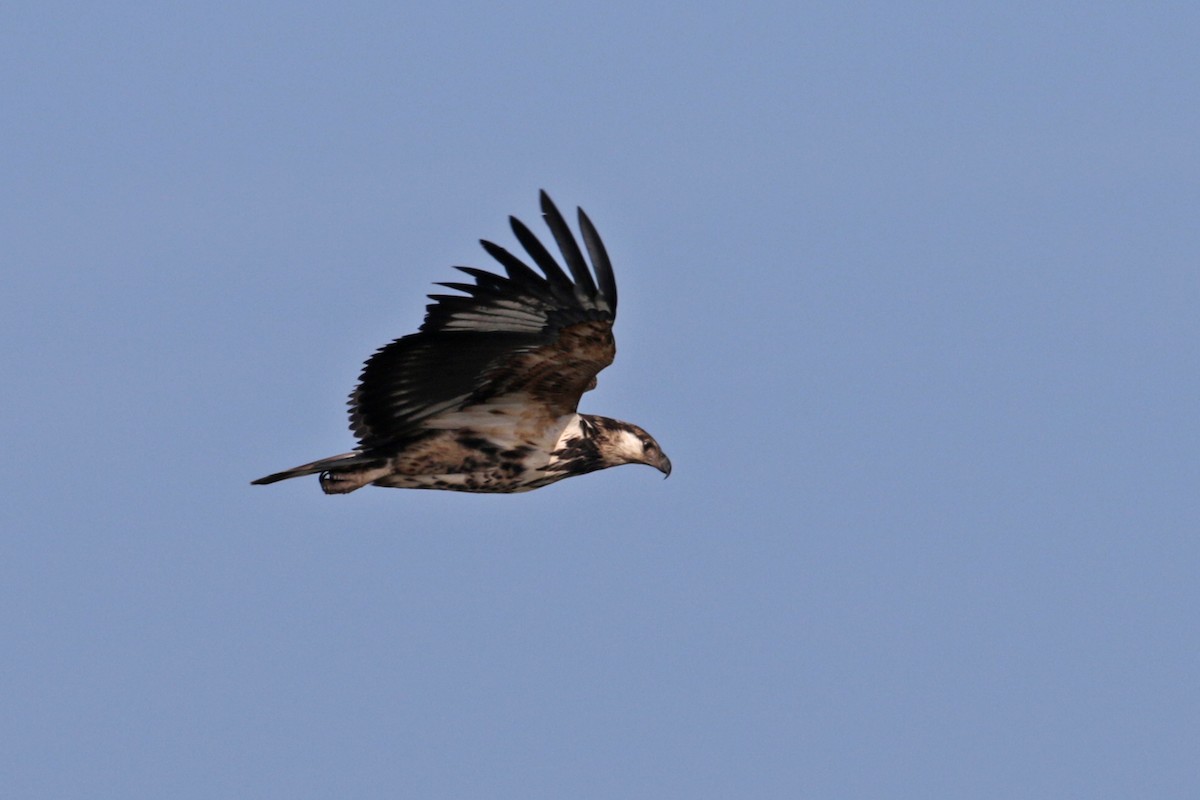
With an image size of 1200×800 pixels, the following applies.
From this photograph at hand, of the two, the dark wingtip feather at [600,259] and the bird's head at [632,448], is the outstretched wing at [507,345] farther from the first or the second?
the bird's head at [632,448]

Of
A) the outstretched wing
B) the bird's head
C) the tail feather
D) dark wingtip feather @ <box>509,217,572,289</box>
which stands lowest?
the tail feather

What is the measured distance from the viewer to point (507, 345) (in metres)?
14.2

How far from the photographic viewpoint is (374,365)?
1449 centimetres

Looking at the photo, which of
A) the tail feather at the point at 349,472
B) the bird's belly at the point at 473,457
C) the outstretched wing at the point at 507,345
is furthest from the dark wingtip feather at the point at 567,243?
the tail feather at the point at 349,472

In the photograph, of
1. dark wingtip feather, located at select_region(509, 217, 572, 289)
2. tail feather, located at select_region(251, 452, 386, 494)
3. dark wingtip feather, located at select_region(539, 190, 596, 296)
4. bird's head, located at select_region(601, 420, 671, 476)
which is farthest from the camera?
bird's head, located at select_region(601, 420, 671, 476)

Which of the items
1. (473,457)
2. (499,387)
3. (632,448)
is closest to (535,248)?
(499,387)

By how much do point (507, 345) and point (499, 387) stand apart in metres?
0.55

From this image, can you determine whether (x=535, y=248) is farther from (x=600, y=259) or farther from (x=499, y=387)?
(x=499, y=387)

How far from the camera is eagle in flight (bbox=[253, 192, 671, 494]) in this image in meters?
13.7

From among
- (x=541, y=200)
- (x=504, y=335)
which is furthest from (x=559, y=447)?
(x=541, y=200)

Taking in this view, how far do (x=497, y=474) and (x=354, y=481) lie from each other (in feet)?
2.81

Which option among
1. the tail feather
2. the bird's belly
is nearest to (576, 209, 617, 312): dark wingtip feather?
the bird's belly

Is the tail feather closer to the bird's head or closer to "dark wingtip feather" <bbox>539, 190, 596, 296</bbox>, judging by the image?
the bird's head

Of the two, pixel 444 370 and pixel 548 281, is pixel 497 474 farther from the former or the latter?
pixel 548 281
